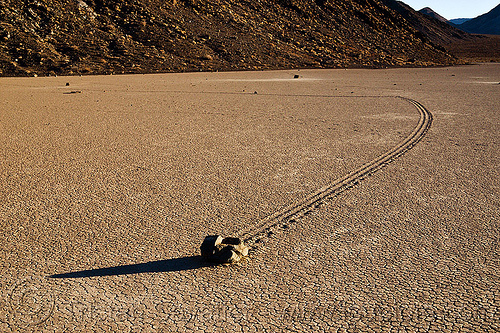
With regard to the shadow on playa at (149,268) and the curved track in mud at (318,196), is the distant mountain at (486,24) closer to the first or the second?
the curved track in mud at (318,196)

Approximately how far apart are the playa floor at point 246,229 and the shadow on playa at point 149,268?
1 centimetres

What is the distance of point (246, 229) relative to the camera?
4297mm

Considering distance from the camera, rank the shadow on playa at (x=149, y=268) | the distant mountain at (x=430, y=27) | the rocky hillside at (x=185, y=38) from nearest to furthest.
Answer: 1. the shadow on playa at (x=149, y=268)
2. the rocky hillside at (x=185, y=38)
3. the distant mountain at (x=430, y=27)

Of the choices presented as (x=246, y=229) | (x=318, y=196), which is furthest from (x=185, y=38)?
(x=246, y=229)

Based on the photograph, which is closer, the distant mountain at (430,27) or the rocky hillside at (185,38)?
the rocky hillside at (185,38)

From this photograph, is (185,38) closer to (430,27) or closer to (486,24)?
(430,27)

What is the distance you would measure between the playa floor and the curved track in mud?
7 cm

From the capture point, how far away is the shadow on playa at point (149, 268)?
11.4 feet

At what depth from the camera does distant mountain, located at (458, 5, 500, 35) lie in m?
166

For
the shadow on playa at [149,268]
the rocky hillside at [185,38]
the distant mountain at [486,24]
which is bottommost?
the rocky hillside at [185,38]

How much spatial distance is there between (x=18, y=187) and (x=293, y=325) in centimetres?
375

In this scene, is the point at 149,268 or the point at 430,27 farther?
the point at 430,27

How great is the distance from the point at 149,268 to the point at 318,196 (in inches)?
84.0

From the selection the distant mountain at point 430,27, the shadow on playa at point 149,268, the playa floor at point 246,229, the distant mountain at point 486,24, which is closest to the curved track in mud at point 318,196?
the playa floor at point 246,229
